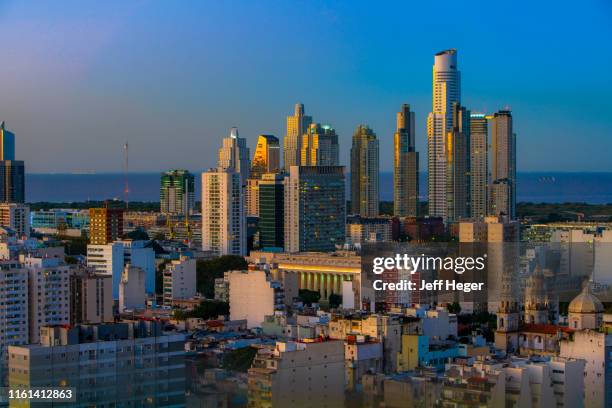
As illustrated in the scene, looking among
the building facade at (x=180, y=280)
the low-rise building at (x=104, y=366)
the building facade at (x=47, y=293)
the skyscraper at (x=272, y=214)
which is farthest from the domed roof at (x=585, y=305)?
the skyscraper at (x=272, y=214)

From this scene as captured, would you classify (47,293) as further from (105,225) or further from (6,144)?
(6,144)

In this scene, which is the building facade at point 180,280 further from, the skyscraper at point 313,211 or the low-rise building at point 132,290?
the skyscraper at point 313,211

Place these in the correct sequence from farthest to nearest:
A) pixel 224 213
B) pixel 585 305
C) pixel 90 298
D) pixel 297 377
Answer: pixel 224 213
pixel 90 298
pixel 585 305
pixel 297 377

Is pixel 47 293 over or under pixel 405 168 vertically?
under

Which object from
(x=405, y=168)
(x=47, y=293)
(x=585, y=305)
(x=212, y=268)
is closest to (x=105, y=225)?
(x=212, y=268)

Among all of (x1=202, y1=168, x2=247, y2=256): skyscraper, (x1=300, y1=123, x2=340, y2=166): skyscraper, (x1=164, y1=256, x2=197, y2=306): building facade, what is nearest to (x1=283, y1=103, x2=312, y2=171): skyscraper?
(x1=300, y1=123, x2=340, y2=166): skyscraper

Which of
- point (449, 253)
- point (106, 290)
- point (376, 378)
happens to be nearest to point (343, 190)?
point (449, 253)
